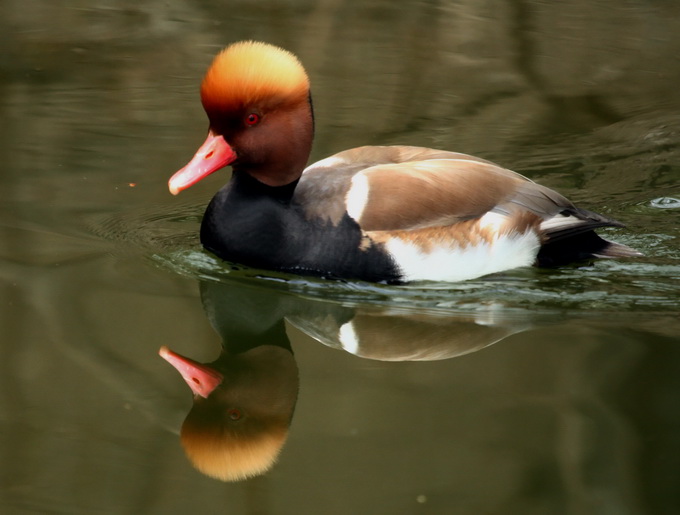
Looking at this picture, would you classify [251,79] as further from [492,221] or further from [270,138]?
[492,221]

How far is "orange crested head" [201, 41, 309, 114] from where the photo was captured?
471 centimetres

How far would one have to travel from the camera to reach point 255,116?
193 inches

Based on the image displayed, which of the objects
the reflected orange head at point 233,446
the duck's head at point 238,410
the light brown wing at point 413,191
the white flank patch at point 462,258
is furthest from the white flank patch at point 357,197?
the reflected orange head at point 233,446

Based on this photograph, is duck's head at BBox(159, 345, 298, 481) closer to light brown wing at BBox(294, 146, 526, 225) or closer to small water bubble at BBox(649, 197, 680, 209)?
light brown wing at BBox(294, 146, 526, 225)

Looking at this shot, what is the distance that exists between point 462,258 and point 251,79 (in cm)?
124

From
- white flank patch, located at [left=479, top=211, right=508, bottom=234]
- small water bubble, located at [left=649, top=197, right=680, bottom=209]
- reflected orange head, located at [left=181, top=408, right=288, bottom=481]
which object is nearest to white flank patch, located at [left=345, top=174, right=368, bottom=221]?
white flank patch, located at [left=479, top=211, right=508, bottom=234]

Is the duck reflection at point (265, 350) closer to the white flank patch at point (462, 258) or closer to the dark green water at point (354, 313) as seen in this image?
the dark green water at point (354, 313)

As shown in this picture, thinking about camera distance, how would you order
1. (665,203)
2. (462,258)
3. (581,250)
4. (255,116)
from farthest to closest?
1. (665,203)
2. (581,250)
3. (462,258)
4. (255,116)

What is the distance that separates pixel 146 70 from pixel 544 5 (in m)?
4.06

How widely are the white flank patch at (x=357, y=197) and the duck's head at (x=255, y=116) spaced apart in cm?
30

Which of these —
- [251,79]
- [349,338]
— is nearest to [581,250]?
[349,338]

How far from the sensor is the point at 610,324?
4719mm

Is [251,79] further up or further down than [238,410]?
further up

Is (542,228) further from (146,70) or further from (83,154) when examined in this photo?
(146,70)
